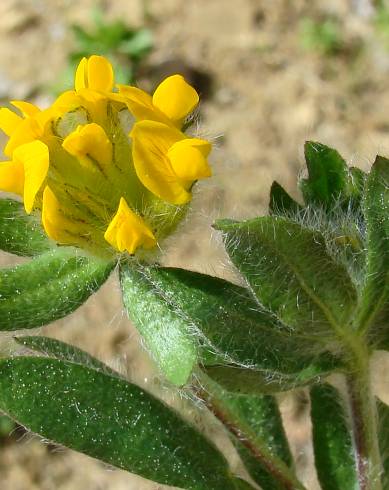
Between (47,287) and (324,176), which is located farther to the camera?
(324,176)

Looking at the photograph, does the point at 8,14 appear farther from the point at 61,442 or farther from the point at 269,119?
the point at 61,442

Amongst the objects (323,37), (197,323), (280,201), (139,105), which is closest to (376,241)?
(280,201)

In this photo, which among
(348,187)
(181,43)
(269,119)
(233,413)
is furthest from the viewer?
(181,43)

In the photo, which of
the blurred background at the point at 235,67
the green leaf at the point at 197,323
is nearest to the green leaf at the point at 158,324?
the green leaf at the point at 197,323

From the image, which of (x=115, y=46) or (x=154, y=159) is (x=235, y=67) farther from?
(x=154, y=159)

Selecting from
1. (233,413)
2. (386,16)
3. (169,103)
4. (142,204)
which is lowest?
(233,413)

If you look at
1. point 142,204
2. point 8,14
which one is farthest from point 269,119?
point 142,204

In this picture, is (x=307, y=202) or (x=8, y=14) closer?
(x=307, y=202)
